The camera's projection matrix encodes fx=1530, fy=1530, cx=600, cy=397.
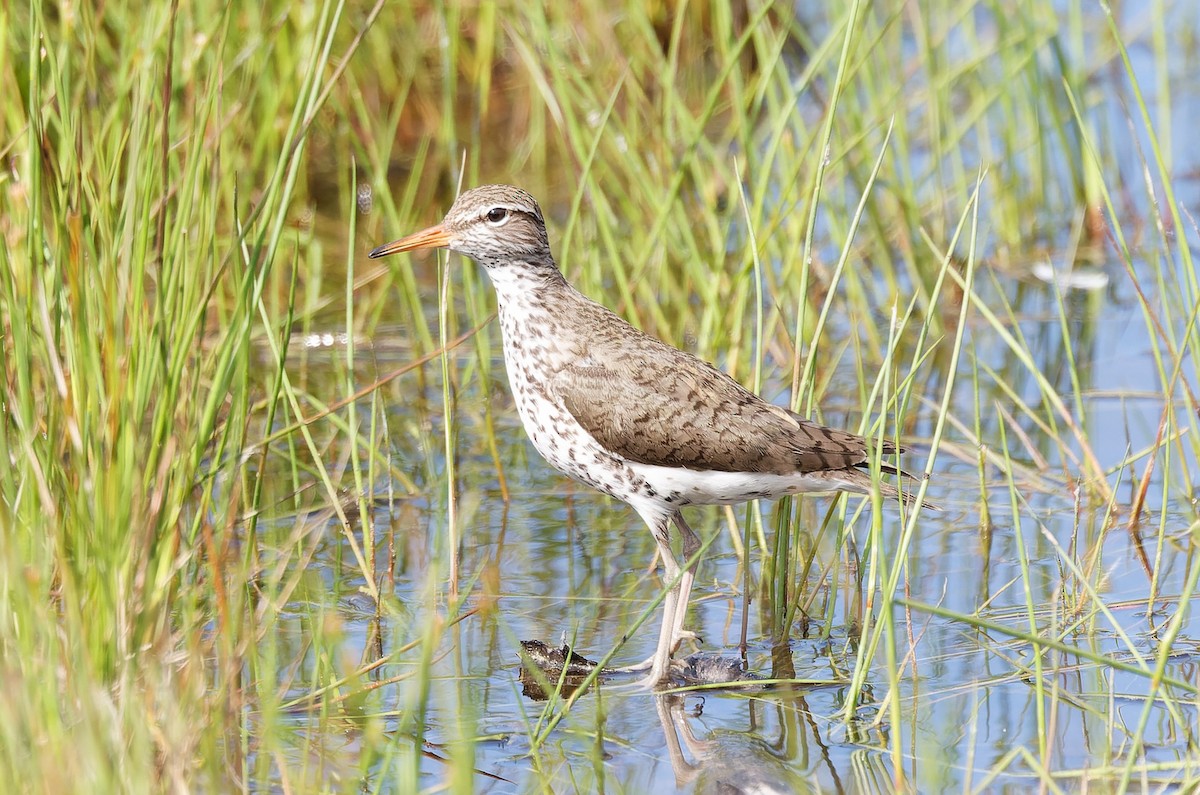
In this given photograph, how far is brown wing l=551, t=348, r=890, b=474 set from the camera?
5926 millimetres

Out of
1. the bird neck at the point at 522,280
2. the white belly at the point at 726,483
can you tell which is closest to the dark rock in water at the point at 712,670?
the white belly at the point at 726,483

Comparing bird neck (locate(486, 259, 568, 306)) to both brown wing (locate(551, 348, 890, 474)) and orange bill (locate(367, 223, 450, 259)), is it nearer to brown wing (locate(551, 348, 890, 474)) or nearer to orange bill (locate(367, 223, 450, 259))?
orange bill (locate(367, 223, 450, 259))

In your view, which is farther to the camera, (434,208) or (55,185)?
(434,208)

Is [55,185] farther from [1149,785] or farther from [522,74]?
[522,74]

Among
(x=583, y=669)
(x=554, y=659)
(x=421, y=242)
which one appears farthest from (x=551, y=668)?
(x=421, y=242)

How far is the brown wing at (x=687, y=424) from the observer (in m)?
5.93

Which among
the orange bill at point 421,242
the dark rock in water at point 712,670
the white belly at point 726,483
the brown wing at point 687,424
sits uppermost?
the orange bill at point 421,242

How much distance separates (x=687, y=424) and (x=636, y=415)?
204 mm

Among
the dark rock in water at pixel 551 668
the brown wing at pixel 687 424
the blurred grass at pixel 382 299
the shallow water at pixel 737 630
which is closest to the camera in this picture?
the blurred grass at pixel 382 299

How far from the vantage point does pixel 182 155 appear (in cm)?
789

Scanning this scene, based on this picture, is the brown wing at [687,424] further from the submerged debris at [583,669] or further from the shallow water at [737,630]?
the submerged debris at [583,669]

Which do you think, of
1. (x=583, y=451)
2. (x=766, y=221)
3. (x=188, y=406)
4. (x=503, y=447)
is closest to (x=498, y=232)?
(x=583, y=451)

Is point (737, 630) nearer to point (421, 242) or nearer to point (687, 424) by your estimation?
point (687, 424)

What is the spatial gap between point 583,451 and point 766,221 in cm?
340
